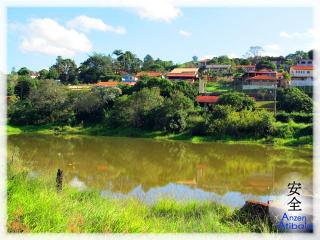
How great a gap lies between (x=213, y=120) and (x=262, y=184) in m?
9.12

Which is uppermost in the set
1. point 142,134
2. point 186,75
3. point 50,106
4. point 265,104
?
point 186,75

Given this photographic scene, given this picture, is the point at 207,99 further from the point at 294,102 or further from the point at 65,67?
the point at 65,67

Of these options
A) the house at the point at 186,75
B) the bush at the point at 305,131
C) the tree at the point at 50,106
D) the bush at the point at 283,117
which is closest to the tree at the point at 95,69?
the house at the point at 186,75

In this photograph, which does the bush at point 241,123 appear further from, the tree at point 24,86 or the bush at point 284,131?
the tree at point 24,86

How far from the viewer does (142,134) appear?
2114 centimetres

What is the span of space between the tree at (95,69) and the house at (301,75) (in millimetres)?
15155

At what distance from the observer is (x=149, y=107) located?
21703mm

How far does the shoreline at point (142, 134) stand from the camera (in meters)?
18.0

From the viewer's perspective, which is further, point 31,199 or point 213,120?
point 213,120

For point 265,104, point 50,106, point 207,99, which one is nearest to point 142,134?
point 207,99

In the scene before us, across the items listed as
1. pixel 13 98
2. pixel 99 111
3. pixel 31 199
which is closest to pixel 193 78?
pixel 99 111

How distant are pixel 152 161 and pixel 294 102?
10.4 metres

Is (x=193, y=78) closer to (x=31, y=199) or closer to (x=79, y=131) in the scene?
(x=79, y=131)

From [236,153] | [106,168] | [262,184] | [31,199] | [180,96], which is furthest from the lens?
[180,96]
